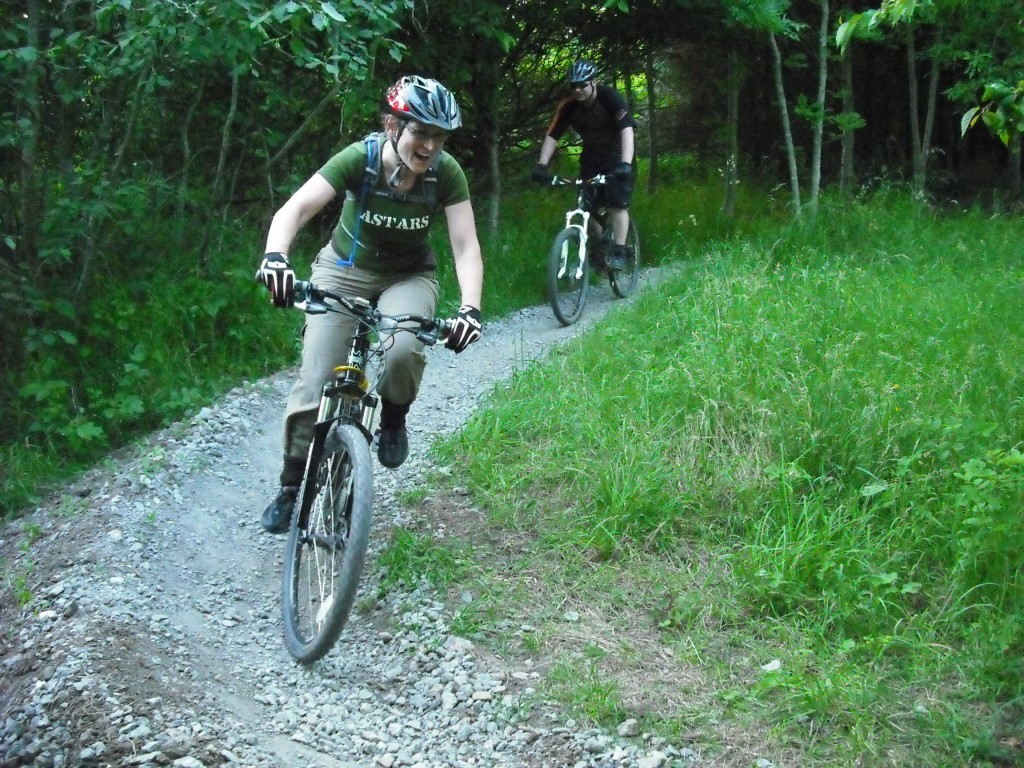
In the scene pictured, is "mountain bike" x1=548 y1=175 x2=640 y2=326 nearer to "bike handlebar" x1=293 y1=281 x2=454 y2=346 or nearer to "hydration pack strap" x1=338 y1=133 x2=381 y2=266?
"hydration pack strap" x1=338 y1=133 x2=381 y2=266

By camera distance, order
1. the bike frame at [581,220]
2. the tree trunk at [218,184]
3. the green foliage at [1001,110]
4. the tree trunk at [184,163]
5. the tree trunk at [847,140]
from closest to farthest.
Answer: the green foliage at [1001,110] → the tree trunk at [218,184] → the tree trunk at [184,163] → the bike frame at [581,220] → the tree trunk at [847,140]

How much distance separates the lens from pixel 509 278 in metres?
9.34

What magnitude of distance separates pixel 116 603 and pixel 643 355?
3463 mm

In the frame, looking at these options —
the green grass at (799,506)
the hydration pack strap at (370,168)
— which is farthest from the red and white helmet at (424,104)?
the green grass at (799,506)

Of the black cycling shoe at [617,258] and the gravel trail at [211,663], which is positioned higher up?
the black cycling shoe at [617,258]

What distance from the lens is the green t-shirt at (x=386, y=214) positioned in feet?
13.4

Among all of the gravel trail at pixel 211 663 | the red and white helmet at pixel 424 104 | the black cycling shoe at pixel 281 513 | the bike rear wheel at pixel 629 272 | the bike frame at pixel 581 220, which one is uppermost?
the red and white helmet at pixel 424 104

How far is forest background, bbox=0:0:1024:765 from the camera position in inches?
147

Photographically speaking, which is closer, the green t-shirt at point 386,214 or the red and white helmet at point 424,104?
the red and white helmet at point 424,104

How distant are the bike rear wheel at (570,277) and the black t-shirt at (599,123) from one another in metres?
0.78

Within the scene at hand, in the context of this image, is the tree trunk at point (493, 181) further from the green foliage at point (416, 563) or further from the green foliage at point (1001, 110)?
the green foliage at point (1001, 110)

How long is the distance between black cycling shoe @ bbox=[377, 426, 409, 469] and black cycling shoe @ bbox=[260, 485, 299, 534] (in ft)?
1.38

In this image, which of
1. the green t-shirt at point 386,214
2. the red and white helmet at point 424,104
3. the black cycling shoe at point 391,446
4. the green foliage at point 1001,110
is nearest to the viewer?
the green foliage at point 1001,110

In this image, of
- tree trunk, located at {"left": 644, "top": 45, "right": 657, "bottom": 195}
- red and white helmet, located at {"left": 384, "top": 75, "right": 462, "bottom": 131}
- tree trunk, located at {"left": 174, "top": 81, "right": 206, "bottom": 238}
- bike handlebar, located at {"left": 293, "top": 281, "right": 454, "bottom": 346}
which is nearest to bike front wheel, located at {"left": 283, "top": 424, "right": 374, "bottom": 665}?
bike handlebar, located at {"left": 293, "top": 281, "right": 454, "bottom": 346}
